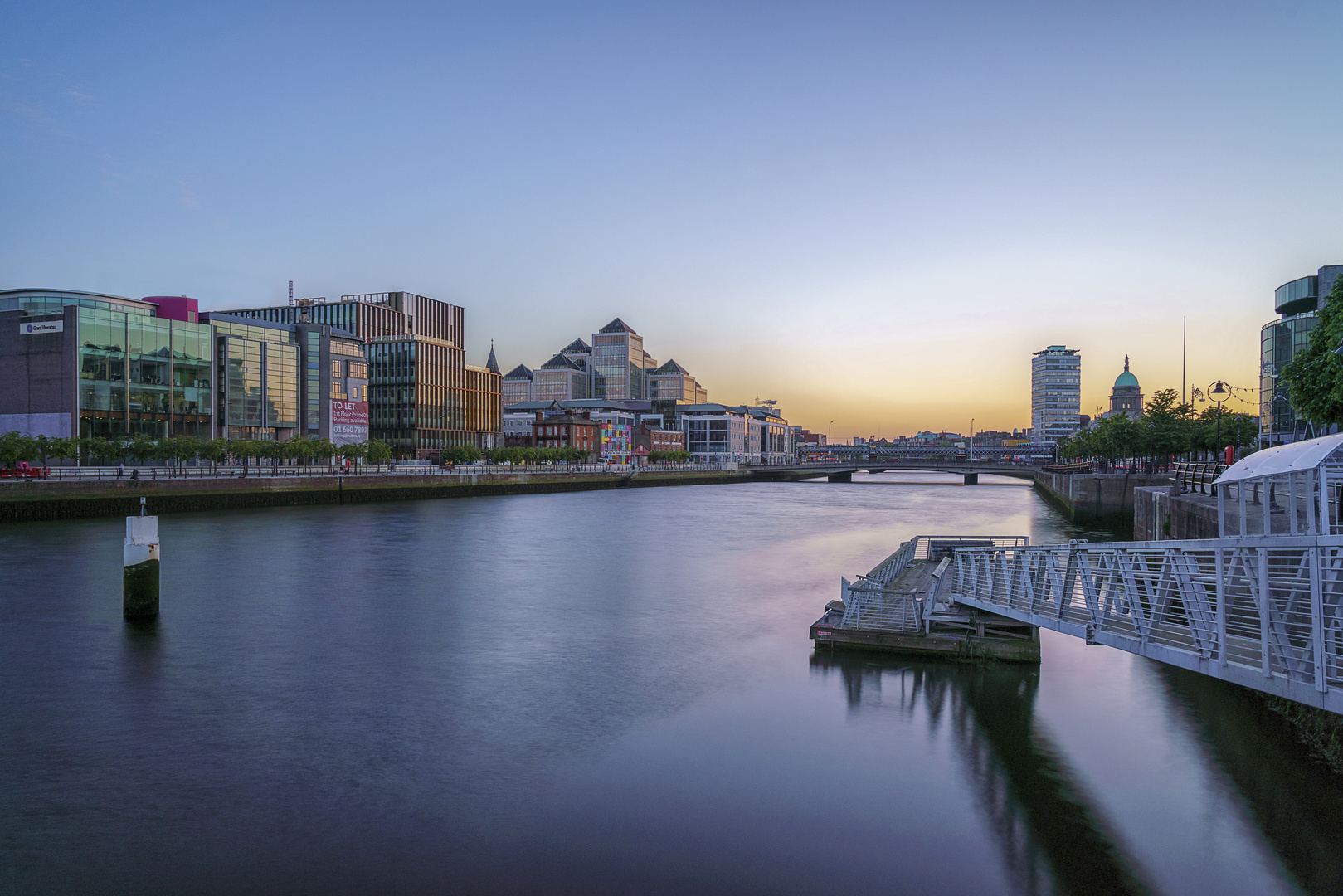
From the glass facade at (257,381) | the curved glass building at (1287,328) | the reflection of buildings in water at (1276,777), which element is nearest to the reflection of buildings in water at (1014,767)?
the reflection of buildings in water at (1276,777)

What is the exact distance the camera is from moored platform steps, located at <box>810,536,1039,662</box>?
58.2 feet

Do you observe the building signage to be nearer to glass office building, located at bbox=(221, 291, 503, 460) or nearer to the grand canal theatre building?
the grand canal theatre building

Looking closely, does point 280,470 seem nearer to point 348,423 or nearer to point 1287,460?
point 348,423

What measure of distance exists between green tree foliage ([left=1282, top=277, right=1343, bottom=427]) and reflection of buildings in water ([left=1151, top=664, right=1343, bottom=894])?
7259 mm

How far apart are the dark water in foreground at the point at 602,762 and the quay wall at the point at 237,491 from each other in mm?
26102

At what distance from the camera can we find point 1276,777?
490 inches

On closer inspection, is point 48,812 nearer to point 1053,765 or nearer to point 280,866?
point 280,866

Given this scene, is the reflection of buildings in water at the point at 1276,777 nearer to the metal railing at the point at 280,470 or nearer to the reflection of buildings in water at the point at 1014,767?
the reflection of buildings in water at the point at 1014,767

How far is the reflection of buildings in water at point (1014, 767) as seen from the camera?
9.95m

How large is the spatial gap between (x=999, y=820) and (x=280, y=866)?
346 inches

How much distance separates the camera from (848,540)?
164ft

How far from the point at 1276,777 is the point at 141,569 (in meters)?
25.0

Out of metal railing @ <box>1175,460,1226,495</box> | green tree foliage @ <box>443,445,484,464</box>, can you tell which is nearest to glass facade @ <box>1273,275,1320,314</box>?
metal railing @ <box>1175,460,1226,495</box>

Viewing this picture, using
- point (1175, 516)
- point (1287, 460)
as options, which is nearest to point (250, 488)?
point (1175, 516)
